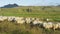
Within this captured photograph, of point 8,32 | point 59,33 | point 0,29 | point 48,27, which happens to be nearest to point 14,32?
point 8,32

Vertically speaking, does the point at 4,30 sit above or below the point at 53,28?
above

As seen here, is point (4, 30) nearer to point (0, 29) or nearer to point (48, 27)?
point (0, 29)

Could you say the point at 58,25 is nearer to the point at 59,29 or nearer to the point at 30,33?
the point at 59,29

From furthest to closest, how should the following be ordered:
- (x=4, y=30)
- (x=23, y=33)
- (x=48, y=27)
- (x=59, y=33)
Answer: (x=48, y=27)
(x=59, y=33)
(x=4, y=30)
(x=23, y=33)

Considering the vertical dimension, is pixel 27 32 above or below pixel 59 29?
above

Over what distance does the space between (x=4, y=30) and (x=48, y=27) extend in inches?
233

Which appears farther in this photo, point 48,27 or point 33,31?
point 48,27

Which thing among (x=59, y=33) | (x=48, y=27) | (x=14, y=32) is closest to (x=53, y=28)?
(x=48, y=27)

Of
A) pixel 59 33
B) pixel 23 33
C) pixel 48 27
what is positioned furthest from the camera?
pixel 48 27

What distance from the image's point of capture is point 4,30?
17.5m

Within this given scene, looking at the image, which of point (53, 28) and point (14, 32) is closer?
point (14, 32)

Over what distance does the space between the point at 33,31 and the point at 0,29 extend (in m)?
2.89

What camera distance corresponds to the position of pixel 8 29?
58.2 ft

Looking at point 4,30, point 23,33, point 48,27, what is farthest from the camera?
point 48,27
